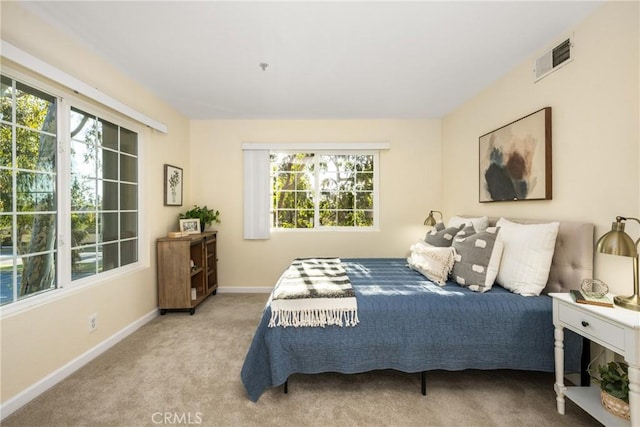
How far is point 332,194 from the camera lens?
13.2ft

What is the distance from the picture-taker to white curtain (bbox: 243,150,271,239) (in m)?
3.87

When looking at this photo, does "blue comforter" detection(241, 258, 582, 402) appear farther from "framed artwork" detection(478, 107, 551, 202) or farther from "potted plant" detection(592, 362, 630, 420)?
"framed artwork" detection(478, 107, 551, 202)

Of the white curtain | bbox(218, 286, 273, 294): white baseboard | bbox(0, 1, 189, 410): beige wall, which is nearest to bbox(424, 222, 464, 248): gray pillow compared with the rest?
the white curtain

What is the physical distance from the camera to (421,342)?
1.75 m

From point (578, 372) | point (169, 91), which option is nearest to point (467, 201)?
point (578, 372)

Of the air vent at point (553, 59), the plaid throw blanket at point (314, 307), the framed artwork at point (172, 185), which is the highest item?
the air vent at point (553, 59)

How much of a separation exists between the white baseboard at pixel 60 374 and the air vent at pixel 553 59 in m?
4.20

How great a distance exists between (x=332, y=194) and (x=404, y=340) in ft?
8.35

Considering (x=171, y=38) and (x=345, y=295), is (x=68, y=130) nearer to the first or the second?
(x=171, y=38)

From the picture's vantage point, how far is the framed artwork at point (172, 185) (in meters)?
3.30

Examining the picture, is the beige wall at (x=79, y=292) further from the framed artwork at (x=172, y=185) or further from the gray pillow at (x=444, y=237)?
the gray pillow at (x=444, y=237)

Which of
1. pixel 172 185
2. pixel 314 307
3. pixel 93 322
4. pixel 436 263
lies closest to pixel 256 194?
pixel 172 185

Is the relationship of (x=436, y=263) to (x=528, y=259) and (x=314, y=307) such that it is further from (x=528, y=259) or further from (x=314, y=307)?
(x=314, y=307)

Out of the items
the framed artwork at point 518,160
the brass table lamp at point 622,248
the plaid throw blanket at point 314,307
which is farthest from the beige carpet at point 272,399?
the framed artwork at point 518,160
